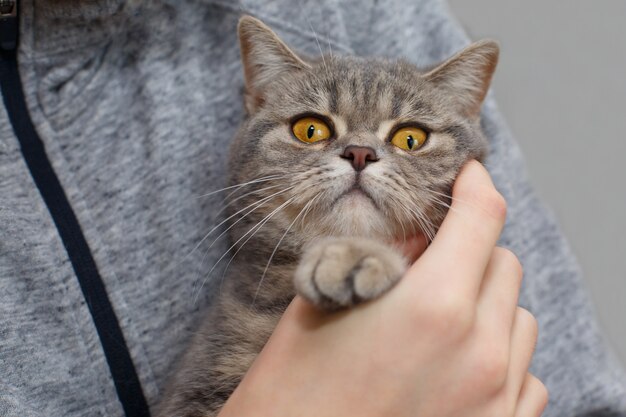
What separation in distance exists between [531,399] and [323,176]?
46 centimetres

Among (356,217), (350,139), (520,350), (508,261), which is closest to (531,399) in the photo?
(520,350)

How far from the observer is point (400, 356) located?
30.9 inches

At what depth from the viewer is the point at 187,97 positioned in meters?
1.13

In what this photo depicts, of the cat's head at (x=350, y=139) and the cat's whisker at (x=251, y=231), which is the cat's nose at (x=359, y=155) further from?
the cat's whisker at (x=251, y=231)

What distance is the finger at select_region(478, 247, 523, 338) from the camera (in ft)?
2.84

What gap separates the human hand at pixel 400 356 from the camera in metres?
0.78

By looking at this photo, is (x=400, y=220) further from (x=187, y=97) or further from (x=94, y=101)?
(x=94, y=101)

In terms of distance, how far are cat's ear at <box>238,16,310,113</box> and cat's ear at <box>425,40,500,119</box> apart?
0.26 m

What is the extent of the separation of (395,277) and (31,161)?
602 mm

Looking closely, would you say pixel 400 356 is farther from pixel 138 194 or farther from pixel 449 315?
pixel 138 194

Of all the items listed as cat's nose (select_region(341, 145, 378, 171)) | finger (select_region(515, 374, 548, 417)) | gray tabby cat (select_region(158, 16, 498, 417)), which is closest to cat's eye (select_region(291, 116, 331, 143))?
gray tabby cat (select_region(158, 16, 498, 417))

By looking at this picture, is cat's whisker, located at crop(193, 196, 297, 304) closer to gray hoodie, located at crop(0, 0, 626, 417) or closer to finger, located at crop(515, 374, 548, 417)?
gray hoodie, located at crop(0, 0, 626, 417)

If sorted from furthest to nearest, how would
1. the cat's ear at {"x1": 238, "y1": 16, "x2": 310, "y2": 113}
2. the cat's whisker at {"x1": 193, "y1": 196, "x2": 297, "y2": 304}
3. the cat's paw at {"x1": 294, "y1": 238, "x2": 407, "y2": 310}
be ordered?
the cat's ear at {"x1": 238, "y1": 16, "x2": 310, "y2": 113}, the cat's whisker at {"x1": 193, "y1": 196, "x2": 297, "y2": 304}, the cat's paw at {"x1": 294, "y1": 238, "x2": 407, "y2": 310}

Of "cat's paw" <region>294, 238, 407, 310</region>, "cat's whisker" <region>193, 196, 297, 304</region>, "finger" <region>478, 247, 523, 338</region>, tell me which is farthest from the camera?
"cat's whisker" <region>193, 196, 297, 304</region>
